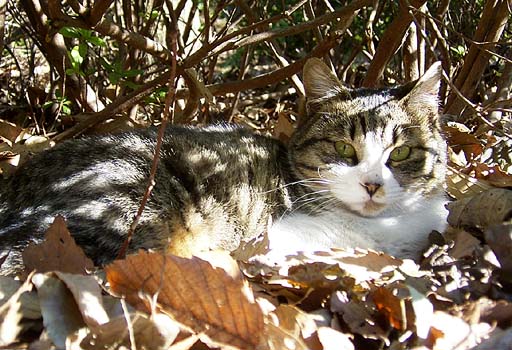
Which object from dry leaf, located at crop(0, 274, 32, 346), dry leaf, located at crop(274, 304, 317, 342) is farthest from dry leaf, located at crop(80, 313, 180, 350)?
dry leaf, located at crop(274, 304, 317, 342)

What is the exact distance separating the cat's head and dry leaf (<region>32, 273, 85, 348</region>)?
4.85 ft

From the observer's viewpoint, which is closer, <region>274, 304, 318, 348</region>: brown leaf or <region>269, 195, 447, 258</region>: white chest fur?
<region>274, 304, 318, 348</region>: brown leaf

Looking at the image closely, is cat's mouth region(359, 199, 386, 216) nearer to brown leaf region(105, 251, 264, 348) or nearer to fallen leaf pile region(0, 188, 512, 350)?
fallen leaf pile region(0, 188, 512, 350)

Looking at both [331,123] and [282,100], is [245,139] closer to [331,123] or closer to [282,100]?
[331,123]

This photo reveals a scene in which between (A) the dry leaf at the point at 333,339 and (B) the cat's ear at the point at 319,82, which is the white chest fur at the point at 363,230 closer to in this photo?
(B) the cat's ear at the point at 319,82

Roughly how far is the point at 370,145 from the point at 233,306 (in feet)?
4.65

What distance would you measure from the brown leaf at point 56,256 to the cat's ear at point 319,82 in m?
1.59

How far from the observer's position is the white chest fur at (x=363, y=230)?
2770 mm

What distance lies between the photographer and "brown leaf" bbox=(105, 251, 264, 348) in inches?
66.6

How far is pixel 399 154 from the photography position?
115 inches

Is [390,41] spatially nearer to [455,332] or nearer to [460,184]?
[460,184]

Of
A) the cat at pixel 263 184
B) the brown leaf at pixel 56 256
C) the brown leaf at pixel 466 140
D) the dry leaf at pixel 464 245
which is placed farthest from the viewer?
the brown leaf at pixel 466 140

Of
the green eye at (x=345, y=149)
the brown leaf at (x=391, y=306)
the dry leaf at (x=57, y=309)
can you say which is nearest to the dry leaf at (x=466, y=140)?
the green eye at (x=345, y=149)

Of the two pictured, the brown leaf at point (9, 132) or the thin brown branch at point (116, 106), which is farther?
the brown leaf at point (9, 132)
